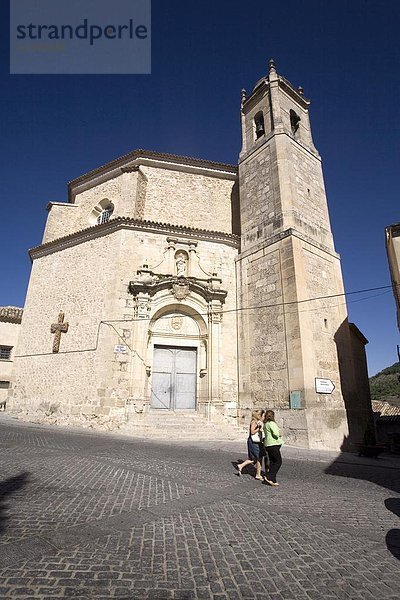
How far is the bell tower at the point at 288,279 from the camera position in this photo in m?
10.1

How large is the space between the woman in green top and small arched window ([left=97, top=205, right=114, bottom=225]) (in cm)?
1419

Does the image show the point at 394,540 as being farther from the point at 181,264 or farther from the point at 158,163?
the point at 158,163

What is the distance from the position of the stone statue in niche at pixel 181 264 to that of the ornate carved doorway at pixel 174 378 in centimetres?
305

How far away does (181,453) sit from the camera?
734 centimetres

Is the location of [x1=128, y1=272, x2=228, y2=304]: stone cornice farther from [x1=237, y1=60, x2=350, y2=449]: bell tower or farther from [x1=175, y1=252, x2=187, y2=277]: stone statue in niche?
[x1=237, y1=60, x2=350, y2=449]: bell tower

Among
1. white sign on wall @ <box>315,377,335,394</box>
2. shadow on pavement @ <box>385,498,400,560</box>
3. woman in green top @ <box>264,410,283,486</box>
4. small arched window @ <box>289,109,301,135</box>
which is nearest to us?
shadow on pavement @ <box>385,498,400,560</box>

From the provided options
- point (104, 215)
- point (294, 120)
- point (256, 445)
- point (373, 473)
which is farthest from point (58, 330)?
point (294, 120)

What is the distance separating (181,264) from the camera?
13.5 meters

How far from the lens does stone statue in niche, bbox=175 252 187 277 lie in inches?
529

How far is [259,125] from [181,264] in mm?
8235

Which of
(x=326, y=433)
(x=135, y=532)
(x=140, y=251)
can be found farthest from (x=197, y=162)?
(x=135, y=532)

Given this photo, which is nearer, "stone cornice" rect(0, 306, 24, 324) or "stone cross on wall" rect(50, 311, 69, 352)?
"stone cross on wall" rect(50, 311, 69, 352)

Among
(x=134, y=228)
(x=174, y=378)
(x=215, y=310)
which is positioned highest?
(x=134, y=228)

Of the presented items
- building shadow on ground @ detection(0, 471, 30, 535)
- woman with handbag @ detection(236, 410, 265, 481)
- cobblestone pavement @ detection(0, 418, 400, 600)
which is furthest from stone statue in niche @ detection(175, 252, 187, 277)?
building shadow on ground @ detection(0, 471, 30, 535)
